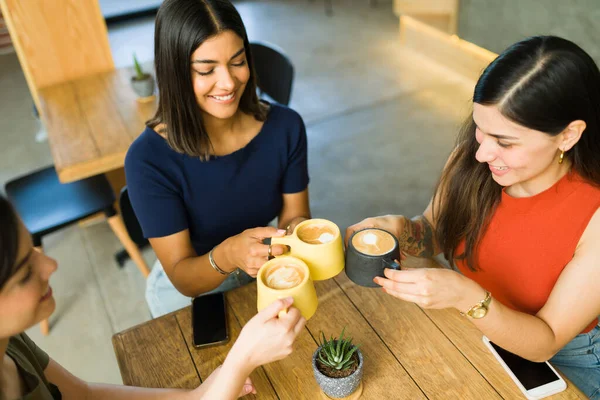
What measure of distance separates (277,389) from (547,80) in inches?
36.2

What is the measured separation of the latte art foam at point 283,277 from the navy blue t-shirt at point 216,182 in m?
0.52

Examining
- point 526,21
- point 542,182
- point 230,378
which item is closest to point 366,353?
point 230,378

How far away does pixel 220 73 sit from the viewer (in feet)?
4.53

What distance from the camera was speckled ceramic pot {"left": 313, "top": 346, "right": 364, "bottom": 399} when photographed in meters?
1.06

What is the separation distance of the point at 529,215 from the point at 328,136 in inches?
102

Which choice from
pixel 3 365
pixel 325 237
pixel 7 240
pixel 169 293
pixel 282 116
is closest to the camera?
pixel 7 240

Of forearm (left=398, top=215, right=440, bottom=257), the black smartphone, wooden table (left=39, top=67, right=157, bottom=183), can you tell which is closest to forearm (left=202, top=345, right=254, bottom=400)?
the black smartphone

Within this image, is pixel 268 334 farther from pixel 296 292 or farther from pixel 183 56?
pixel 183 56

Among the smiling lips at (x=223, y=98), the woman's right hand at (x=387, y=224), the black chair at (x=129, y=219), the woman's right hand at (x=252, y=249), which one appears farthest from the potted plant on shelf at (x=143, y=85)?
the woman's right hand at (x=387, y=224)

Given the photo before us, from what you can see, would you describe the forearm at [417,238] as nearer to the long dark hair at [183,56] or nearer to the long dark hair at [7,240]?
the long dark hair at [183,56]

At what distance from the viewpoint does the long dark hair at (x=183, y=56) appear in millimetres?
1300

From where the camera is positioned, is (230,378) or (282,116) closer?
(230,378)

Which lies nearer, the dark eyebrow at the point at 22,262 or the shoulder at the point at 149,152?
the dark eyebrow at the point at 22,262

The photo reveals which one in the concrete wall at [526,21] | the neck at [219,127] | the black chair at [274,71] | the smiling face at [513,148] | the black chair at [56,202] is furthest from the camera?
the concrete wall at [526,21]
